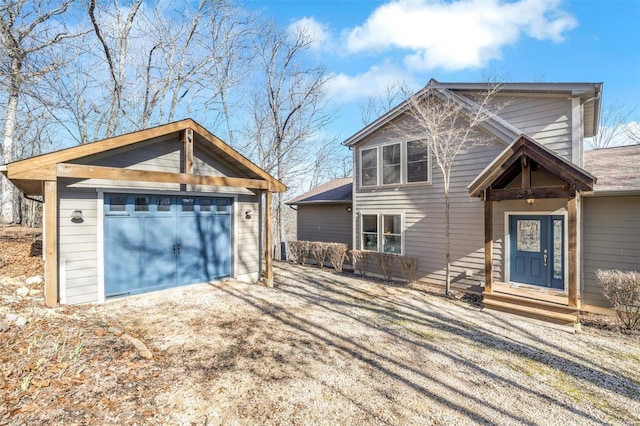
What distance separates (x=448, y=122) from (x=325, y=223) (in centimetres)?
651

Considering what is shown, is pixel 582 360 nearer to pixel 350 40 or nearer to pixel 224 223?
pixel 224 223

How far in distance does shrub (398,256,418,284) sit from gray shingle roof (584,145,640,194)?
4596 millimetres

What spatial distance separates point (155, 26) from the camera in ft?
48.3

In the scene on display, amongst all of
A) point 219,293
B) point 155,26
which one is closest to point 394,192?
point 219,293

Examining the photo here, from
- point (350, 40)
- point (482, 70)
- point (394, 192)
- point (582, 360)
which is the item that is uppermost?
point (350, 40)

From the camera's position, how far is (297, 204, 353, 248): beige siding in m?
12.6

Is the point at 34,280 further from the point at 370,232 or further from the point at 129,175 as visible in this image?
the point at 370,232

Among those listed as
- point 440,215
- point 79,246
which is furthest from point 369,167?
point 79,246

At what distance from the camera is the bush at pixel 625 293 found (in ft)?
19.2

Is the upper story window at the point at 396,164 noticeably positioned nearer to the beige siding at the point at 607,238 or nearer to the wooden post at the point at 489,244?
the wooden post at the point at 489,244

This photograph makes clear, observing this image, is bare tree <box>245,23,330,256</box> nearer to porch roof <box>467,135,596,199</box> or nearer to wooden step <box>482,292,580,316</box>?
porch roof <box>467,135,596,199</box>

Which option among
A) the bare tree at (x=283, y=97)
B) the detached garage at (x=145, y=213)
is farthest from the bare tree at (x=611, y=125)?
the detached garage at (x=145, y=213)

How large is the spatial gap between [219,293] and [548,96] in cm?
949

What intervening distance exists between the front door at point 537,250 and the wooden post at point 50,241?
989cm
